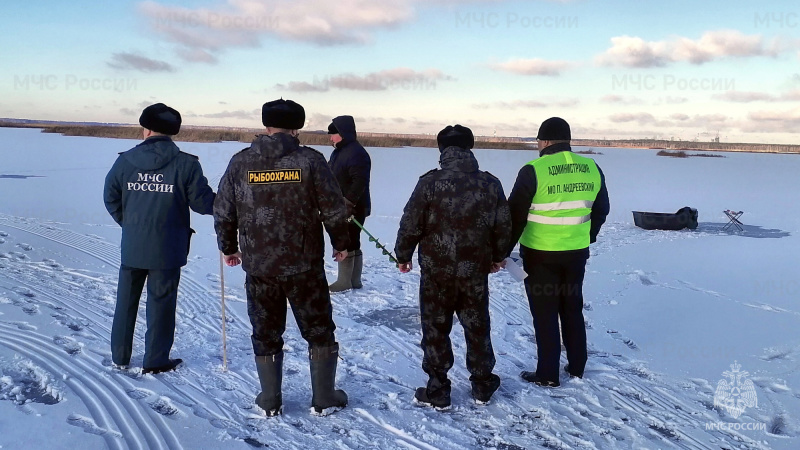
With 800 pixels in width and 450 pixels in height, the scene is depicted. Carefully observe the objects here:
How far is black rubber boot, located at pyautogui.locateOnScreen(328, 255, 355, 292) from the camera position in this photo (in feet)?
19.0

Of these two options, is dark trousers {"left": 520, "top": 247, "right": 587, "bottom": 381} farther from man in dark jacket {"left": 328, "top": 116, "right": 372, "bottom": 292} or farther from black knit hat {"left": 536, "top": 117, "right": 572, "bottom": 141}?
man in dark jacket {"left": 328, "top": 116, "right": 372, "bottom": 292}

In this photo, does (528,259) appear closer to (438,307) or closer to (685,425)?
(438,307)

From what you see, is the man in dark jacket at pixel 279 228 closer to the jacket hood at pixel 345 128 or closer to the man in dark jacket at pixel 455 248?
the man in dark jacket at pixel 455 248

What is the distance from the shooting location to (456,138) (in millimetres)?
3238

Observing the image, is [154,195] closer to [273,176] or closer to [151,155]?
[151,155]

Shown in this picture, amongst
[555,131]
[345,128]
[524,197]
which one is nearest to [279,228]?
[524,197]

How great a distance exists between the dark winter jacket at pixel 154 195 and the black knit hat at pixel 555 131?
219cm

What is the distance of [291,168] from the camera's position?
292 centimetres

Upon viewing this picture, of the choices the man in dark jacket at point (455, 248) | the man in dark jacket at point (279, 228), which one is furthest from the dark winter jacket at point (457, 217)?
the man in dark jacket at point (279, 228)

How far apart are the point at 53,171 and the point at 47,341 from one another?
15716 mm

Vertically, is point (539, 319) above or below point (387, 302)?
above

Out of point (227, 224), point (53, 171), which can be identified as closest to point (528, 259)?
point (227, 224)

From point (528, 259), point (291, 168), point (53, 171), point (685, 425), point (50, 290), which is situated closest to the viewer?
point (291, 168)

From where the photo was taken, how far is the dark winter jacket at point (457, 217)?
314 cm
